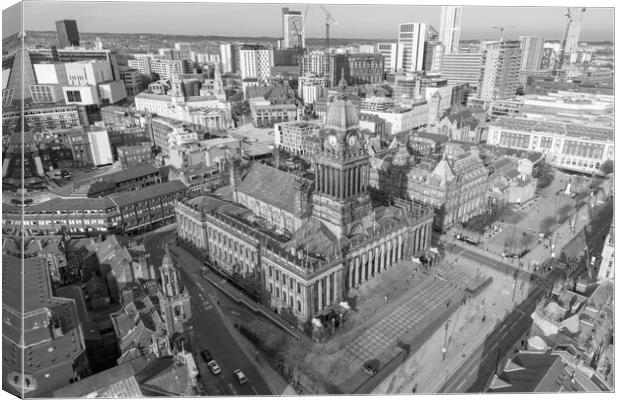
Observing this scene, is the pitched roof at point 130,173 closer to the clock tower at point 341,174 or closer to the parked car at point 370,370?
the clock tower at point 341,174

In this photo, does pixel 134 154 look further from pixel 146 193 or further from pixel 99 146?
pixel 146 193

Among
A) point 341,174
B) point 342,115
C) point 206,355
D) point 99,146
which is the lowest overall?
point 206,355

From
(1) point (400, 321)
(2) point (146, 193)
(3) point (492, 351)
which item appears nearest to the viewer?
(3) point (492, 351)

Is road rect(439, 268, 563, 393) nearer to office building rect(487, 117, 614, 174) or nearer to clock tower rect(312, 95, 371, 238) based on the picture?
clock tower rect(312, 95, 371, 238)

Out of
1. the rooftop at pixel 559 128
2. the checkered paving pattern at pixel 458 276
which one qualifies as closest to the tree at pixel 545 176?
the rooftop at pixel 559 128

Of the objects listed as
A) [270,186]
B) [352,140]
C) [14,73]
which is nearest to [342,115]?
[352,140]

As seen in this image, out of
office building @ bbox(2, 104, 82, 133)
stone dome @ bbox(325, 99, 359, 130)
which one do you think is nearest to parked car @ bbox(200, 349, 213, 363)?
stone dome @ bbox(325, 99, 359, 130)

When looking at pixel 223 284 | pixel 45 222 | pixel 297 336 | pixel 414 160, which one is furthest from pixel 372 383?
pixel 45 222
